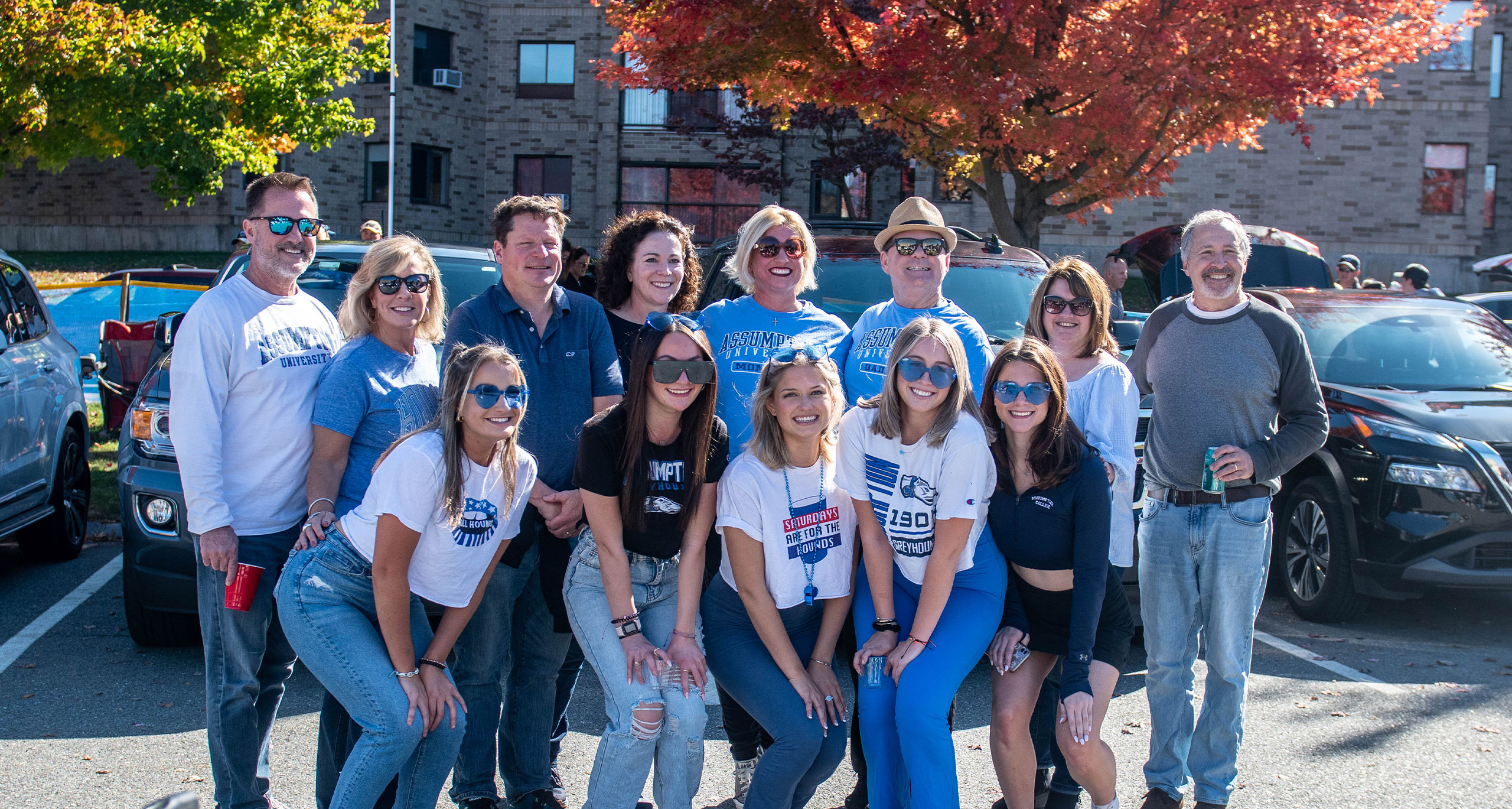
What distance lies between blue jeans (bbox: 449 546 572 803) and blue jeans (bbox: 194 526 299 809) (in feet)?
2.01

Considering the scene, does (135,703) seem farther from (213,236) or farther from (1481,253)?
(1481,253)

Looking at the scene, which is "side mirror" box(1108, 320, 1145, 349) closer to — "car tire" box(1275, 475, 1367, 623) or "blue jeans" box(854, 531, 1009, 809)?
"car tire" box(1275, 475, 1367, 623)

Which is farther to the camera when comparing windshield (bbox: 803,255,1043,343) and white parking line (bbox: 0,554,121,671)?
windshield (bbox: 803,255,1043,343)

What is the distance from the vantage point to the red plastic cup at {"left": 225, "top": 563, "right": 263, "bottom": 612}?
3.49 m

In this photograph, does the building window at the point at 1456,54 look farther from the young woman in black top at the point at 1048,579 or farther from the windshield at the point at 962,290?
the young woman in black top at the point at 1048,579

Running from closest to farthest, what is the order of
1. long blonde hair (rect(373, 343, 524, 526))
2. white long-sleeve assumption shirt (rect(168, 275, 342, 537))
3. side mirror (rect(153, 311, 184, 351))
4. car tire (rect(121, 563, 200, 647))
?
→ long blonde hair (rect(373, 343, 524, 526)), white long-sleeve assumption shirt (rect(168, 275, 342, 537)), car tire (rect(121, 563, 200, 647)), side mirror (rect(153, 311, 184, 351))

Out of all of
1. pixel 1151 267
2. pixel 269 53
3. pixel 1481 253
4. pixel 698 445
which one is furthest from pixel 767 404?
pixel 1481 253

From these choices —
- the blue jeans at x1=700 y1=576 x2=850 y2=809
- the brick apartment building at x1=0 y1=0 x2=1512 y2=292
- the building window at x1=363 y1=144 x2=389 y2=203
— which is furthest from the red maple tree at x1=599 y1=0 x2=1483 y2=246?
the building window at x1=363 y1=144 x2=389 y2=203

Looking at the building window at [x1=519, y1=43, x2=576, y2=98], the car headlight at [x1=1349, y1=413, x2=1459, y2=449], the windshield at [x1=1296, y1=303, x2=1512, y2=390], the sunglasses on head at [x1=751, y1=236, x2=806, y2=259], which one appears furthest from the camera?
the building window at [x1=519, y1=43, x2=576, y2=98]

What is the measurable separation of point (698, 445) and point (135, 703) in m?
2.98

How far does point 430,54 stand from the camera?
2819 centimetres

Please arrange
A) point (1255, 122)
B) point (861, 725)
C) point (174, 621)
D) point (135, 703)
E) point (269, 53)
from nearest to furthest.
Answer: point (861, 725)
point (135, 703)
point (174, 621)
point (1255, 122)
point (269, 53)

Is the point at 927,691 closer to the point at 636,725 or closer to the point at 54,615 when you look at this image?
the point at 636,725

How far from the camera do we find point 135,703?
491cm
